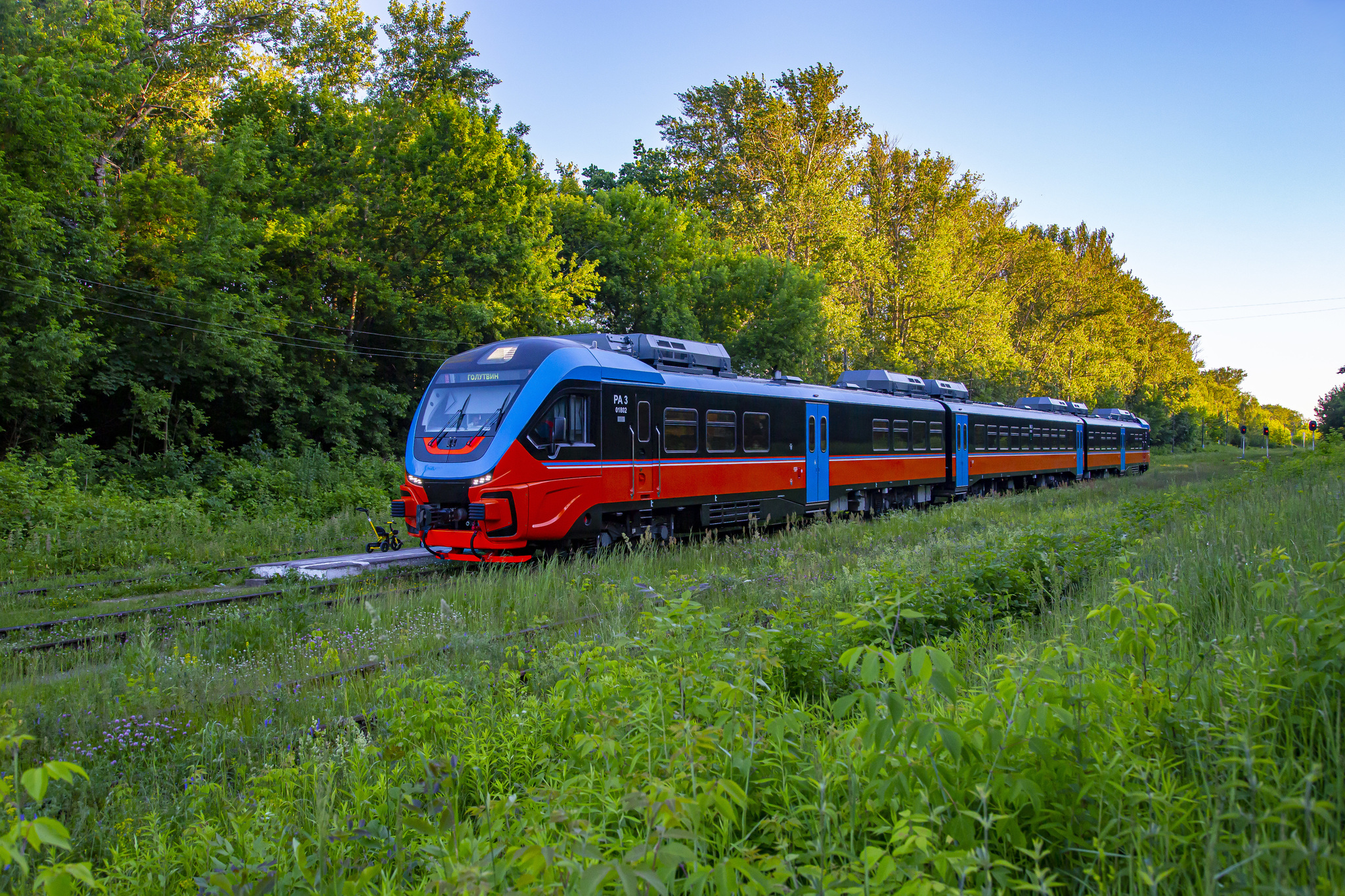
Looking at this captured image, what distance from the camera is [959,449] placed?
23.8 meters

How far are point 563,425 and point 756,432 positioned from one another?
5.01 metres

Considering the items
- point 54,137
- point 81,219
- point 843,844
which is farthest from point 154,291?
point 843,844

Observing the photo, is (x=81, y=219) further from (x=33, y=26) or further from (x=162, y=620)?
(x=162, y=620)

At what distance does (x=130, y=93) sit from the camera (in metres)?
21.1

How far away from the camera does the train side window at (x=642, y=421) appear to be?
12656mm

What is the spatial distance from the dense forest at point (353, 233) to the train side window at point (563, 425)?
1251 cm

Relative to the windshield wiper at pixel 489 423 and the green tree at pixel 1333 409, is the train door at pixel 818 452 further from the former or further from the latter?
the green tree at pixel 1333 409

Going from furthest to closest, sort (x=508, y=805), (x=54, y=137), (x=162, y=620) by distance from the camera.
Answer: (x=54, y=137) < (x=162, y=620) < (x=508, y=805)

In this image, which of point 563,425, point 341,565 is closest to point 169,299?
point 341,565

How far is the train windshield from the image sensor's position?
448 inches

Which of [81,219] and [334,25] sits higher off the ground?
[334,25]

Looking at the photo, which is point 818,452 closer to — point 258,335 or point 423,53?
point 258,335

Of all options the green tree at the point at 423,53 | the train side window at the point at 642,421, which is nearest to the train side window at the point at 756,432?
the train side window at the point at 642,421

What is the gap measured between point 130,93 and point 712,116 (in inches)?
1040
